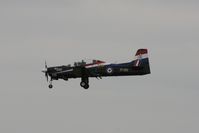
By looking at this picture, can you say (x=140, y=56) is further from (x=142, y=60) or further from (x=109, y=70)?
(x=109, y=70)

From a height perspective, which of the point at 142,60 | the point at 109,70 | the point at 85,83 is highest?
the point at 142,60

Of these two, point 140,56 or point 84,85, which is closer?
point 84,85

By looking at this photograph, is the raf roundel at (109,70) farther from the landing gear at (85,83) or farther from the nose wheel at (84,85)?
the nose wheel at (84,85)

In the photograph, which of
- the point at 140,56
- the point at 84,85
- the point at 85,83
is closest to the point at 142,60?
the point at 140,56

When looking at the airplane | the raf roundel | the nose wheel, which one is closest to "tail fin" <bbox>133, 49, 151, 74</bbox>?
the airplane

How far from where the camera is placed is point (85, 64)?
6384cm

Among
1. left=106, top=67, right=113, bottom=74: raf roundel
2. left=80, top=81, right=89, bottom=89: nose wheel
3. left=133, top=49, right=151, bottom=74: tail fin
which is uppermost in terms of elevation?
left=133, top=49, right=151, bottom=74: tail fin

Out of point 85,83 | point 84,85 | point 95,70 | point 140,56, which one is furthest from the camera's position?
point 140,56

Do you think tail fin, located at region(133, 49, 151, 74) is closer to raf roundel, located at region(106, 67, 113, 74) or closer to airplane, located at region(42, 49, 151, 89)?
airplane, located at region(42, 49, 151, 89)

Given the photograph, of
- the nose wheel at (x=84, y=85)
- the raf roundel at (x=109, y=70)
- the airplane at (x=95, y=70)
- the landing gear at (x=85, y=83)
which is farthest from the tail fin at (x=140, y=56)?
the nose wheel at (x=84, y=85)

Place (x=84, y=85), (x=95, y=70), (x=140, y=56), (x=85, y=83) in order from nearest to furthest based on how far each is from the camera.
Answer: (x=84, y=85) → (x=85, y=83) → (x=95, y=70) → (x=140, y=56)

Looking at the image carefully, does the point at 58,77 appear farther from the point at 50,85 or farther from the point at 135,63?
the point at 135,63

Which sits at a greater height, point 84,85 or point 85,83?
point 85,83

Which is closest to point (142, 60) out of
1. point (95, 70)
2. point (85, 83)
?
point (95, 70)
